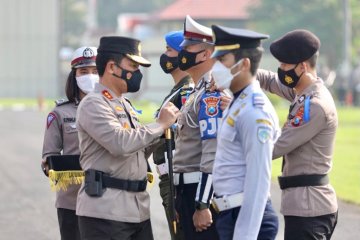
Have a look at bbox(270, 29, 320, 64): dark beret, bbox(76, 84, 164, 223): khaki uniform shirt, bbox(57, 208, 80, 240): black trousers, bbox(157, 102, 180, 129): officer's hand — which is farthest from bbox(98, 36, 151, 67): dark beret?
bbox(57, 208, 80, 240): black trousers

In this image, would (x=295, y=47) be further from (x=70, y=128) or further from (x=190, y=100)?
(x=70, y=128)

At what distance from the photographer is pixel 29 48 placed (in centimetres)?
7825

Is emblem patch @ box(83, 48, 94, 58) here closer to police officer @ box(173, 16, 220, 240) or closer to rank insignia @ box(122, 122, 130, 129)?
police officer @ box(173, 16, 220, 240)

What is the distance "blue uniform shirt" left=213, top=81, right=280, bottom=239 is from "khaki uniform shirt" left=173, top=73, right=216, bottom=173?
110 centimetres

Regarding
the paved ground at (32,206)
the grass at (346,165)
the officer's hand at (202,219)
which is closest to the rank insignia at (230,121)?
the officer's hand at (202,219)

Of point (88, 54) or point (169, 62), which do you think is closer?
point (169, 62)

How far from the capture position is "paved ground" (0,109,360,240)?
11.8 meters

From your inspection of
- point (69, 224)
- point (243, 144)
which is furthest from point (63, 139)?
point (243, 144)

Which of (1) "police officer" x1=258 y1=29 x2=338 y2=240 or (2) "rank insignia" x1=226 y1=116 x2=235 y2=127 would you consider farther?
(1) "police officer" x1=258 y1=29 x2=338 y2=240

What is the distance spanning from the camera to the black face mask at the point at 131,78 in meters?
6.78

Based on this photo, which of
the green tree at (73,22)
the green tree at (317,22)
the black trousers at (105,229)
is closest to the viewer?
the black trousers at (105,229)

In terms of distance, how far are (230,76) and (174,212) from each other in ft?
5.48

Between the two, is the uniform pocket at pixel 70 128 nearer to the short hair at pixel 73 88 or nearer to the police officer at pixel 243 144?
the short hair at pixel 73 88

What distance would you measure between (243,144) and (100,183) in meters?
1.28
